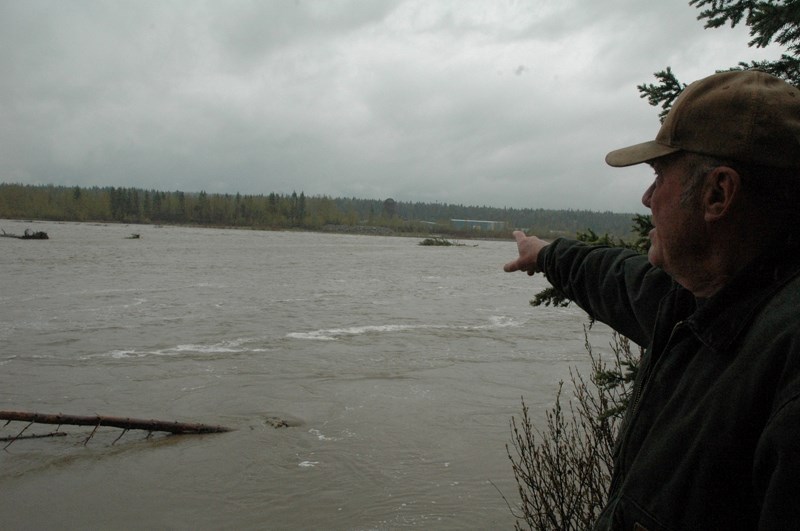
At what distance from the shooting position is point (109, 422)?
28.5 ft

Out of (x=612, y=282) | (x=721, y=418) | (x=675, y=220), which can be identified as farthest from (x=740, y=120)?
(x=612, y=282)

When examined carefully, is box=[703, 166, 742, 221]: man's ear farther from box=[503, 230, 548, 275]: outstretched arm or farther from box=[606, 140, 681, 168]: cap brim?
box=[503, 230, 548, 275]: outstretched arm

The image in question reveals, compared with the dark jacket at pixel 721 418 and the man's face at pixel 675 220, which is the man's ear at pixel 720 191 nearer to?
the man's face at pixel 675 220

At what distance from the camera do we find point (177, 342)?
51.9 feet

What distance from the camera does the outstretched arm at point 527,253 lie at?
2.99m

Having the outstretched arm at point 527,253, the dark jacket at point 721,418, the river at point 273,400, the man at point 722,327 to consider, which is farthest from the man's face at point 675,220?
the river at point 273,400

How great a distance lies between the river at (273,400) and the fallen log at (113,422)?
0.53 feet

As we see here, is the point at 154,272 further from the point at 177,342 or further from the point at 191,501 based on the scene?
the point at 191,501

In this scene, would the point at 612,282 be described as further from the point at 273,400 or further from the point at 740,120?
the point at 273,400

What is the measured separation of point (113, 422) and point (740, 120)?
9052 millimetres

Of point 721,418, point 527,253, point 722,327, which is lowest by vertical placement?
point 721,418

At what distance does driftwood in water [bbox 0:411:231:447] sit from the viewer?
25.5ft

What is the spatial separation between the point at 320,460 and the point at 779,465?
7865mm

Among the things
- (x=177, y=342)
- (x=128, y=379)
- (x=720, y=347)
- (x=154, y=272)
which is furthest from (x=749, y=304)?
(x=154, y=272)
